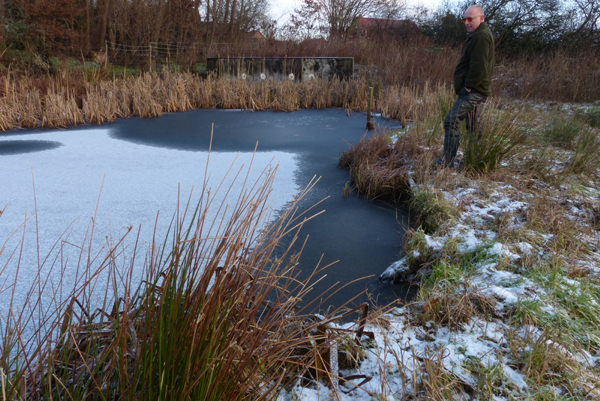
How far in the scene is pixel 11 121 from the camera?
565 centimetres

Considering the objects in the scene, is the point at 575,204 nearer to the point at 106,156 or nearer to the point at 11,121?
the point at 106,156

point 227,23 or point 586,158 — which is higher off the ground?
point 227,23

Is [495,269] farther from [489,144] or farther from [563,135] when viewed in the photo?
[563,135]

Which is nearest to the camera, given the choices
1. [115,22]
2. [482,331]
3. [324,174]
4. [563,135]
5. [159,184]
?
[482,331]

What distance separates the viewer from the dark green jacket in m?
3.51

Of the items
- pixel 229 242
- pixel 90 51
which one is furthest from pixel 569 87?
pixel 90 51

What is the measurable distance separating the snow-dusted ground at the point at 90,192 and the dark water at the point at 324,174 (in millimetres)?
344

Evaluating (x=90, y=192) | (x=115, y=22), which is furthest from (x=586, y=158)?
(x=115, y=22)

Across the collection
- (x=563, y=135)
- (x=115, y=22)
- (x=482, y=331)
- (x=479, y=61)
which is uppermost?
(x=115, y=22)

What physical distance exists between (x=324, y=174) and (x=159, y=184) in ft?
5.41

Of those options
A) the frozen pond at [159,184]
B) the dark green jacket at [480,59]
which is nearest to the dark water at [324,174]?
the frozen pond at [159,184]

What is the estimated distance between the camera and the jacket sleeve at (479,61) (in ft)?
11.5

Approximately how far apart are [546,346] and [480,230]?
123 centimetres

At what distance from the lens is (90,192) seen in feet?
11.1
